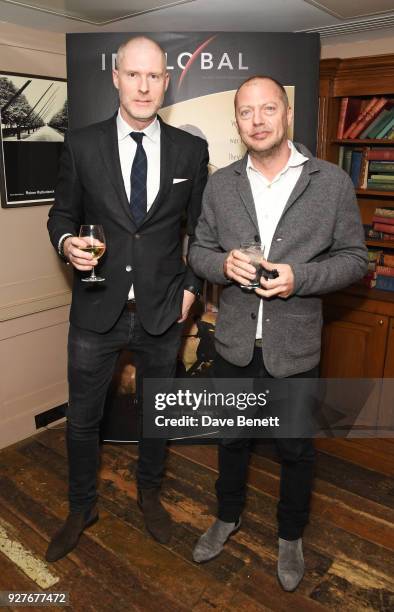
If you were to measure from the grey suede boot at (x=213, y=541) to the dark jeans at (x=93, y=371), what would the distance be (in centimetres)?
47

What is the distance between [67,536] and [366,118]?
2.66 metres

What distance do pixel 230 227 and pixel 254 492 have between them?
1.35 meters

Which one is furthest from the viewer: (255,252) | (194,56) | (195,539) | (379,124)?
(379,124)

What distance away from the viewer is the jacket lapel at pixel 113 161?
76.0 inches

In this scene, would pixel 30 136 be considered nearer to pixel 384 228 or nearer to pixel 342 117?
pixel 342 117

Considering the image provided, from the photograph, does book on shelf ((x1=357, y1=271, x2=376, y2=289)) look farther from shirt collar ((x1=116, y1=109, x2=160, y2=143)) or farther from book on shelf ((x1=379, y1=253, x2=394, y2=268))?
shirt collar ((x1=116, y1=109, x2=160, y2=143))

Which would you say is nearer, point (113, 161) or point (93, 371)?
point (113, 161)

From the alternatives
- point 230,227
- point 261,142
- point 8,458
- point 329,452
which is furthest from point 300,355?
point 8,458

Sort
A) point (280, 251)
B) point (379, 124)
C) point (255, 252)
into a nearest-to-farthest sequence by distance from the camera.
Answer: point (255, 252) < point (280, 251) < point (379, 124)

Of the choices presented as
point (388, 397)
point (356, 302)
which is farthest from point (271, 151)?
point (388, 397)

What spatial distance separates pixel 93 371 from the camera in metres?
2.05

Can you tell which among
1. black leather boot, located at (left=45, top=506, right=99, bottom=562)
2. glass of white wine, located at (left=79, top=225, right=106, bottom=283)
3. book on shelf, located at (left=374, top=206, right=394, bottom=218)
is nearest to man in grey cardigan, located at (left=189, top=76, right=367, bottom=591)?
glass of white wine, located at (left=79, top=225, right=106, bottom=283)

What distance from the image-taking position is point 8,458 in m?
2.82

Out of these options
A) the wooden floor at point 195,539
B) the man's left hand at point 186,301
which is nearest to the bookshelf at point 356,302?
the wooden floor at point 195,539
